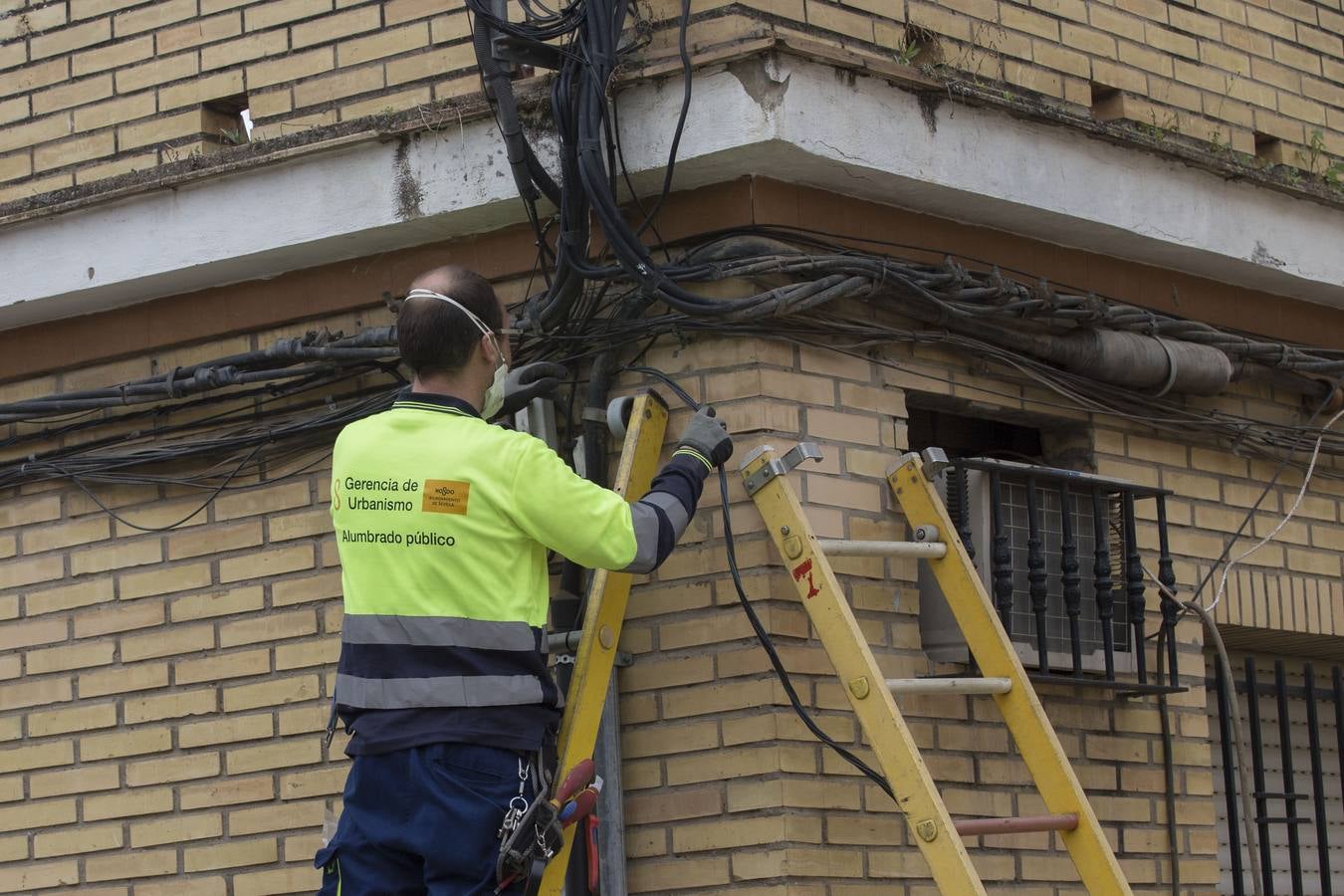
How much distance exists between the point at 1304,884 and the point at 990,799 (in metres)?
2.01

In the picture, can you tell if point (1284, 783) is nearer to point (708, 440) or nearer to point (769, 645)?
point (769, 645)

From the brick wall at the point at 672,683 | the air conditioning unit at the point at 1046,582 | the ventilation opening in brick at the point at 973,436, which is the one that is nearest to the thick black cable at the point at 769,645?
the brick wall at the point at 672,683

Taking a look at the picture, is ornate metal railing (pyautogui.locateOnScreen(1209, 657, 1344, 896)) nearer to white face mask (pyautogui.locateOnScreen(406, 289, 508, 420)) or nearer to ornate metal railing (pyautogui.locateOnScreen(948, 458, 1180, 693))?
ornate metal railing (pyautogui.locateOnScreen(948, 458, 1180, 693))

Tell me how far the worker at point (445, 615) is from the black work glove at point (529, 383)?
568mm

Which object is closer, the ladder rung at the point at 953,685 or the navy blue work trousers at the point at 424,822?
the navy blue work trousers at the point at 424,822

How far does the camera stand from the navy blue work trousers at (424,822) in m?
3.98

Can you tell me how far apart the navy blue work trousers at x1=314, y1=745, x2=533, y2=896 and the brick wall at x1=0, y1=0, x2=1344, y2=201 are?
6.84 feet

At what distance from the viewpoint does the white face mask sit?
14.0 feet

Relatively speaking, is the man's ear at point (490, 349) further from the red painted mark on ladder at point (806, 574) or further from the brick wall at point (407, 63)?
the brick wall at point (407, 63)

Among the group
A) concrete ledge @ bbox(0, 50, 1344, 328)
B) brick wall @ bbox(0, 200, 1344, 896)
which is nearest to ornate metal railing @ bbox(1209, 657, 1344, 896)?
brick wall @ bbox(0, 200, 1344, 896)

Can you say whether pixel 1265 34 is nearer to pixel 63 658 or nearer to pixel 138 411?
pixel 138 411

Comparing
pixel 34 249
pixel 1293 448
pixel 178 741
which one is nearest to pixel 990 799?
pixel 1293 448

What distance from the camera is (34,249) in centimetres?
591

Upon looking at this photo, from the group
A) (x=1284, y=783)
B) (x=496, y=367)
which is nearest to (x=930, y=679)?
(x=496, y=367)
